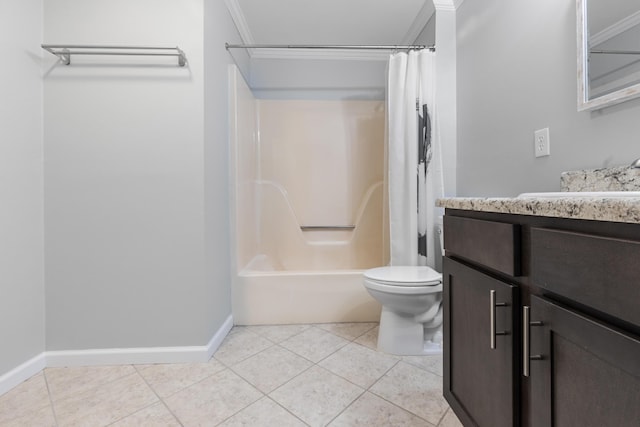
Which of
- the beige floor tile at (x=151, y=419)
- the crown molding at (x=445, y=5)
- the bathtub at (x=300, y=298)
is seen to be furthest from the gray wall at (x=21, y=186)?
the crown molding at (x=445, y=5)

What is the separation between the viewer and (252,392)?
1270mm

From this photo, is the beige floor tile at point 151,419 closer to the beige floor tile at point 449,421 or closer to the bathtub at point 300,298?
the bathtub at point 300,298

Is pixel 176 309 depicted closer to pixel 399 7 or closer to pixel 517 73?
pixel 517 73

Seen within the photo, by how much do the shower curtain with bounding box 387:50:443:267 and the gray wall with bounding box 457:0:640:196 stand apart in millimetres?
207

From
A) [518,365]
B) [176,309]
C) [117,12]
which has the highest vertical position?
[117,12]

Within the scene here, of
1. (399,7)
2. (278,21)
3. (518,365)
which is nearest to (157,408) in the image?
(518,365)

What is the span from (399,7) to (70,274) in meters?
2.67

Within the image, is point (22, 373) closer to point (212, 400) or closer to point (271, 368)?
point (212, 400)

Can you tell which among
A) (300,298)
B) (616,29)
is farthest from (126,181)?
(616,29)

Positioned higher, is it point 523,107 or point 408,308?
point 523,107

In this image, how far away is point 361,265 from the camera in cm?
265

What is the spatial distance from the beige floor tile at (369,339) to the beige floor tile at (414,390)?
0.71ft

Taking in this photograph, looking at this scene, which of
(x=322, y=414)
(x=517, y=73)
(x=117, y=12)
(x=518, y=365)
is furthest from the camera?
(x=117, y=12)

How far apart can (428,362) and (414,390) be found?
27cm
